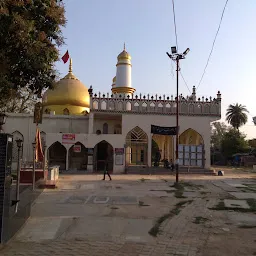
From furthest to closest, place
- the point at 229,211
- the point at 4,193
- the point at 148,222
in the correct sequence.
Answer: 1. the point at 229,211
2. the point at 148,222
3. the point at 4,193

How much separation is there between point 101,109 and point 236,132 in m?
33.1

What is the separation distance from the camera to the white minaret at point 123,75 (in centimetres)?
3203

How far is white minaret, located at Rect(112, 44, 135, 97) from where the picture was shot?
105 feet

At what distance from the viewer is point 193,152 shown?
2733 centimetres

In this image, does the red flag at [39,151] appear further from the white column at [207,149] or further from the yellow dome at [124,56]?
the yellow dome at [124,56]

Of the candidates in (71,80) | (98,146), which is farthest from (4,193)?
(71,80)

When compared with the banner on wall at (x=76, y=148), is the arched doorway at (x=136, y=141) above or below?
above

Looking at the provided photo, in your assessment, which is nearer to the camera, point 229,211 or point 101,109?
point 229,211

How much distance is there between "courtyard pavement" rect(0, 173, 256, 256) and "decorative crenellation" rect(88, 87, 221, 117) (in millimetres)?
15232

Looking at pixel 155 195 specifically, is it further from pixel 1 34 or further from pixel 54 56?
pixel 1 34

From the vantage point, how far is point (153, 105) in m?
27.5

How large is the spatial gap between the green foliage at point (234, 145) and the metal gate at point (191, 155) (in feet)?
84.7

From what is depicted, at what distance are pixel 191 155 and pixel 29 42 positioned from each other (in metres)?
21.3

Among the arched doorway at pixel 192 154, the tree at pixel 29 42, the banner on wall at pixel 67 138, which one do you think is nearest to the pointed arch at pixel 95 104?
the banner on wall at pixel 67 138
